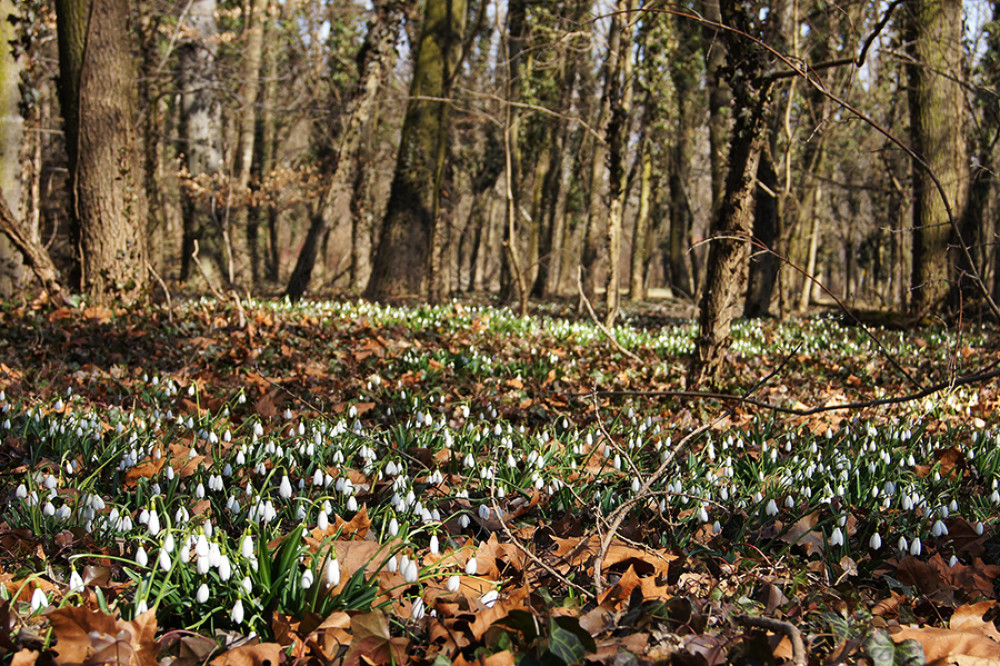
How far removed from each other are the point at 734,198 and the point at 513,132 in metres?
10.4

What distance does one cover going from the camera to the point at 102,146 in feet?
24.5

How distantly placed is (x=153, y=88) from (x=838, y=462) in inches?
600

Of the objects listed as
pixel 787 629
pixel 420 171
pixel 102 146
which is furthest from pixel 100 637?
pixel 420 171

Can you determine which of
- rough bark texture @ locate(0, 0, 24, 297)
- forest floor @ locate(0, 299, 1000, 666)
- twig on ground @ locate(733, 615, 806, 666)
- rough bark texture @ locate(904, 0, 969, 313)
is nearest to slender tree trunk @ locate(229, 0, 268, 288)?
rough bark texture @ locate(0, 0, 24, 297)

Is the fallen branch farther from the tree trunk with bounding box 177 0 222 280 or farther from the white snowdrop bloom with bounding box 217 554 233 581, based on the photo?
the tree trunk with bounding box 177 0 222 280

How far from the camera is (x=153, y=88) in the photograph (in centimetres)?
1466

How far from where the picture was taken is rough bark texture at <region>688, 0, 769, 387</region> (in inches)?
193

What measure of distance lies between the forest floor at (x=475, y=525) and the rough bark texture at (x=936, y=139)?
15.3ft

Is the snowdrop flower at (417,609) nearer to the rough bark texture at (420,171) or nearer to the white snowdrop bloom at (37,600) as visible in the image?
the white snowdrop bloom at (37,600)

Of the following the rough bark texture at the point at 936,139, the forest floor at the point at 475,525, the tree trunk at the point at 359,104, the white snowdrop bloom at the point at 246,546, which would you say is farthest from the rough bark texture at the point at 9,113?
the rough bark texture at the point at 936,139

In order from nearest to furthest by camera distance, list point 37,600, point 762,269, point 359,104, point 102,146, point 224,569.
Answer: point 37,600, point 224,569, point 102,146, point 359,104, point 762,269

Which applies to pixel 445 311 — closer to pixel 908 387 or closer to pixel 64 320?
pixel 64 320

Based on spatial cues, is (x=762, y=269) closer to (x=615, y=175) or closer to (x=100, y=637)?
(x=615, y=175)

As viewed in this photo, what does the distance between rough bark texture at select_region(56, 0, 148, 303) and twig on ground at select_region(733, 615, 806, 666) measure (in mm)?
7376
